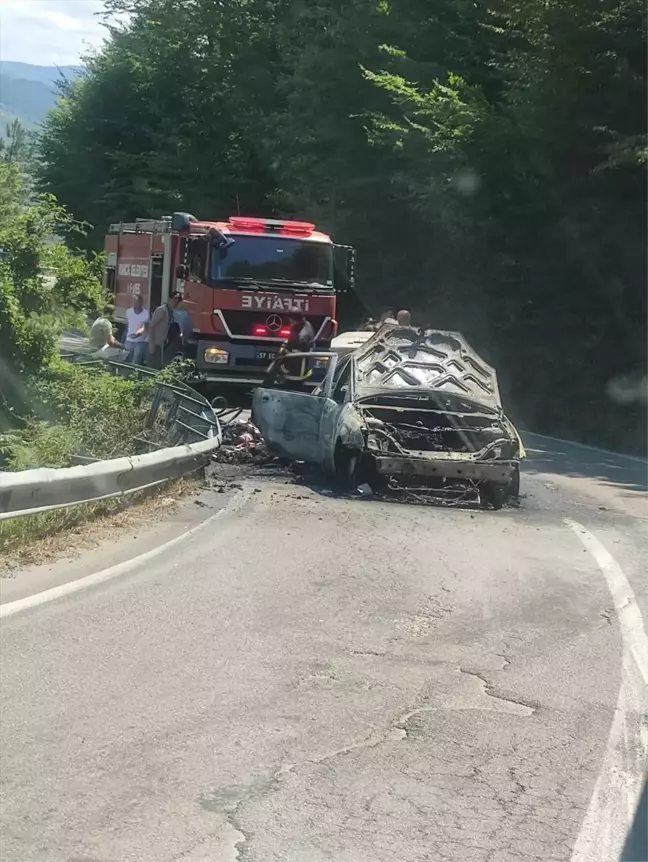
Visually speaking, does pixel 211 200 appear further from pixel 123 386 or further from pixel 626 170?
pixel 123 386

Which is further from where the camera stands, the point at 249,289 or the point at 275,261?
the point at 275,261

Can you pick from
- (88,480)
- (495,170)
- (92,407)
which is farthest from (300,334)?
(88,480)

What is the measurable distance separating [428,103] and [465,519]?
15.0 m

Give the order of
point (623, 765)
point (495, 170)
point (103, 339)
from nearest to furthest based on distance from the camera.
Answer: point (623, 765) → point (103, 339) → point (495, 170)

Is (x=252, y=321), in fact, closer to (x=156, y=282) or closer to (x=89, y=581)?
(x=156, y=282)

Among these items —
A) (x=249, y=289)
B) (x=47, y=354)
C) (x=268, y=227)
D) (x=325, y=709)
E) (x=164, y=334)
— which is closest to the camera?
(x=325, y=709)

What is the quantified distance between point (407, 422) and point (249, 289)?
→ 6.70m

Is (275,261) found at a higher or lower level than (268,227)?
lower

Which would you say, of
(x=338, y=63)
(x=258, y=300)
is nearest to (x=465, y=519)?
(x=258, y=300)

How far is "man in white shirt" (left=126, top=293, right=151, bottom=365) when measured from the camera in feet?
66.7

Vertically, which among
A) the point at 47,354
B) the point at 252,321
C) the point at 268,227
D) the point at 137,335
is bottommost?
the point at 47,354

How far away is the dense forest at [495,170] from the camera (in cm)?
2206

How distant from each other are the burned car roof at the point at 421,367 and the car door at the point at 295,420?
1.64ft

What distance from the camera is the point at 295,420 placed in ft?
45.3
